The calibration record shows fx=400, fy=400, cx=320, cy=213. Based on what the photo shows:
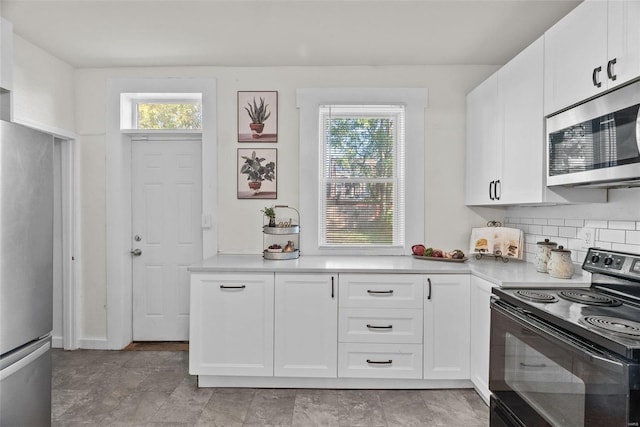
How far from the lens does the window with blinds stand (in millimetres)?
3514

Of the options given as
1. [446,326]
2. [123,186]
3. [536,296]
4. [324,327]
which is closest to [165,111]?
[123,186]

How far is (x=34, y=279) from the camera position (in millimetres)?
1854

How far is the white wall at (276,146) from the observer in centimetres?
346

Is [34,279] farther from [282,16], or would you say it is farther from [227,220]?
[282,16]

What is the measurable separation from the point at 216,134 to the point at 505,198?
238 cm

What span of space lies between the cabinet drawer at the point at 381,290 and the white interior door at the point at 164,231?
5.26ft

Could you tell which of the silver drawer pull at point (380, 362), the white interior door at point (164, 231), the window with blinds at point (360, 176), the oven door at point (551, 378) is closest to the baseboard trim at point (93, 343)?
the white interior door at point (164, 231)

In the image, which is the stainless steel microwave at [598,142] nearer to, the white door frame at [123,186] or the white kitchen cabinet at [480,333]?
the white kitchen cabinet at [480,333]

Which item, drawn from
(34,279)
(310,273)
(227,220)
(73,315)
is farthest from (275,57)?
(73,315)

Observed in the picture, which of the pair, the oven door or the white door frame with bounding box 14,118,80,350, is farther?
the white door frame with bounding box 14,118,80,350

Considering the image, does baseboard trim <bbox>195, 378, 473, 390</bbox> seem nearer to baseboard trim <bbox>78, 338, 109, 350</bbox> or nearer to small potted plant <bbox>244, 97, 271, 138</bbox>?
baseboard trim <bbox>78, 338, 109, 350</bbox>

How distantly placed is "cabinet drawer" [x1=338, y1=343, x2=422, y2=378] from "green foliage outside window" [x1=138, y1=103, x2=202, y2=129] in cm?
238

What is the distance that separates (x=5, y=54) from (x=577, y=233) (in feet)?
11.3

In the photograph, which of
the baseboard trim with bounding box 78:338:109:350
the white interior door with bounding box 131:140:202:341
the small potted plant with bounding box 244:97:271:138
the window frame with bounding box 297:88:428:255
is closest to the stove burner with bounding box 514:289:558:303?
the window frame with bounding box 297:88:428:255
